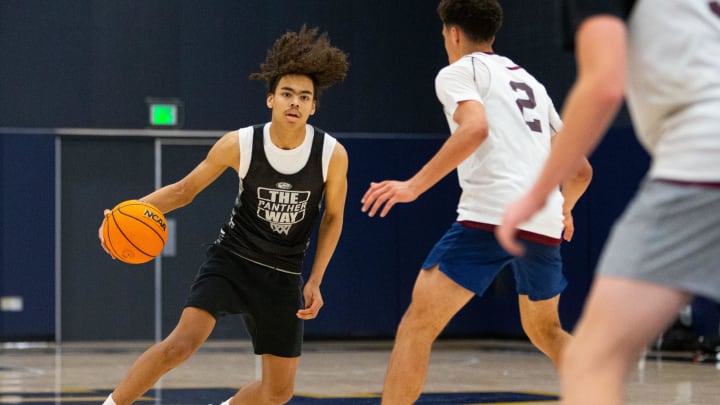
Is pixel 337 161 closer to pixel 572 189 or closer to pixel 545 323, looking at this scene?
pixel 572 189

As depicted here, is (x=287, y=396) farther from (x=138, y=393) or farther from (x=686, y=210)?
(x=686, y=210)

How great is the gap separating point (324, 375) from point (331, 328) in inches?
195

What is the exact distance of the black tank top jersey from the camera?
498 cm

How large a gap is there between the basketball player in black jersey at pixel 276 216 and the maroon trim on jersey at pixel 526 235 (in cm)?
78

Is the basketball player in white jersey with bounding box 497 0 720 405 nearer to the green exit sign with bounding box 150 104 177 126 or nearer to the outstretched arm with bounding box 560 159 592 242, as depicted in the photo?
the outstretched arm with bounding box 560 159 592 242

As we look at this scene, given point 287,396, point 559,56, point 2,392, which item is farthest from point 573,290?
point 287,396

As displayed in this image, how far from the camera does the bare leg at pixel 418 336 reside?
4.20 metres

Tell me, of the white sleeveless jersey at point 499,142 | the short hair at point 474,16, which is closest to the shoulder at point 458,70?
the white sleeveless jersey at point 499,142

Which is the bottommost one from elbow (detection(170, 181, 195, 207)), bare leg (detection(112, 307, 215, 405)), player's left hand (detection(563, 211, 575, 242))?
bare leg (detection(112, 307, 215, 405))

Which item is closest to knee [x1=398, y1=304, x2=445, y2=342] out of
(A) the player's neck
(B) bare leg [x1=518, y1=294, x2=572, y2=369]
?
(B) bare leg [x1=518, y1=294, x2=572, y2=369]

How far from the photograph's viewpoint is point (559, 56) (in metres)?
13.3

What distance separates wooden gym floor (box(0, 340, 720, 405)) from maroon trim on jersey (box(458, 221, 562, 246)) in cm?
258

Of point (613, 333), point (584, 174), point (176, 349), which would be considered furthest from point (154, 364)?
point (613, 333)

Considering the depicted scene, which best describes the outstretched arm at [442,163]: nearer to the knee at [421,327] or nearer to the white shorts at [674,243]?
the knee at [421,327]
